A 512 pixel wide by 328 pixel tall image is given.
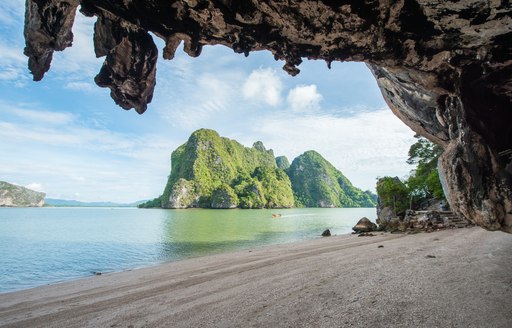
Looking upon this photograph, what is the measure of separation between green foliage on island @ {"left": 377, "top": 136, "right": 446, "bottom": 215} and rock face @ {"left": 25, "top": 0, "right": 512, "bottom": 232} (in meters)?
32.8

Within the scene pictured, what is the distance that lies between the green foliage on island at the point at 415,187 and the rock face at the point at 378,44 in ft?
108

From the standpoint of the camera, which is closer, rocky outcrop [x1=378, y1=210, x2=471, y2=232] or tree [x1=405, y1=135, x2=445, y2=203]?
rocky outcrop [x1=378, y1=210, x2=471, y2=232]

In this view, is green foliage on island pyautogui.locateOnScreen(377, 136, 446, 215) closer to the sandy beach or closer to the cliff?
the sandy beach

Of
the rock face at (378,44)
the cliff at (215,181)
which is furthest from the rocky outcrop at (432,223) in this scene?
the cliff at (215,181)

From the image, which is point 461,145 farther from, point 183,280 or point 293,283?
point 183,280

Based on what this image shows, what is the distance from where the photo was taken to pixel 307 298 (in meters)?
6.89

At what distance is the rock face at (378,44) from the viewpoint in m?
6.37

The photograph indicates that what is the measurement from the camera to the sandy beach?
18.1ft

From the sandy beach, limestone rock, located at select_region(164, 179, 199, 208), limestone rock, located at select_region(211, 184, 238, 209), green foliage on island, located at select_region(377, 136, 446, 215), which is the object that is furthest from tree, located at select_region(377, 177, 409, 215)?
limestone rock, located at select_region(164, 179, 199, 208)

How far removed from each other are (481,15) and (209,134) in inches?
6371

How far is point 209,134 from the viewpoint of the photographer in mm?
163500

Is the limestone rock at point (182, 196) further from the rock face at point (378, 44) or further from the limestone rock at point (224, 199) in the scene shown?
the rock face at point (378, 44)

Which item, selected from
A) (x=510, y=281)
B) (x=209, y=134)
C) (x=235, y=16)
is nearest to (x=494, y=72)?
(x=510, y=281)

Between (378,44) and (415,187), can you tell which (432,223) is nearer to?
(415,187)
